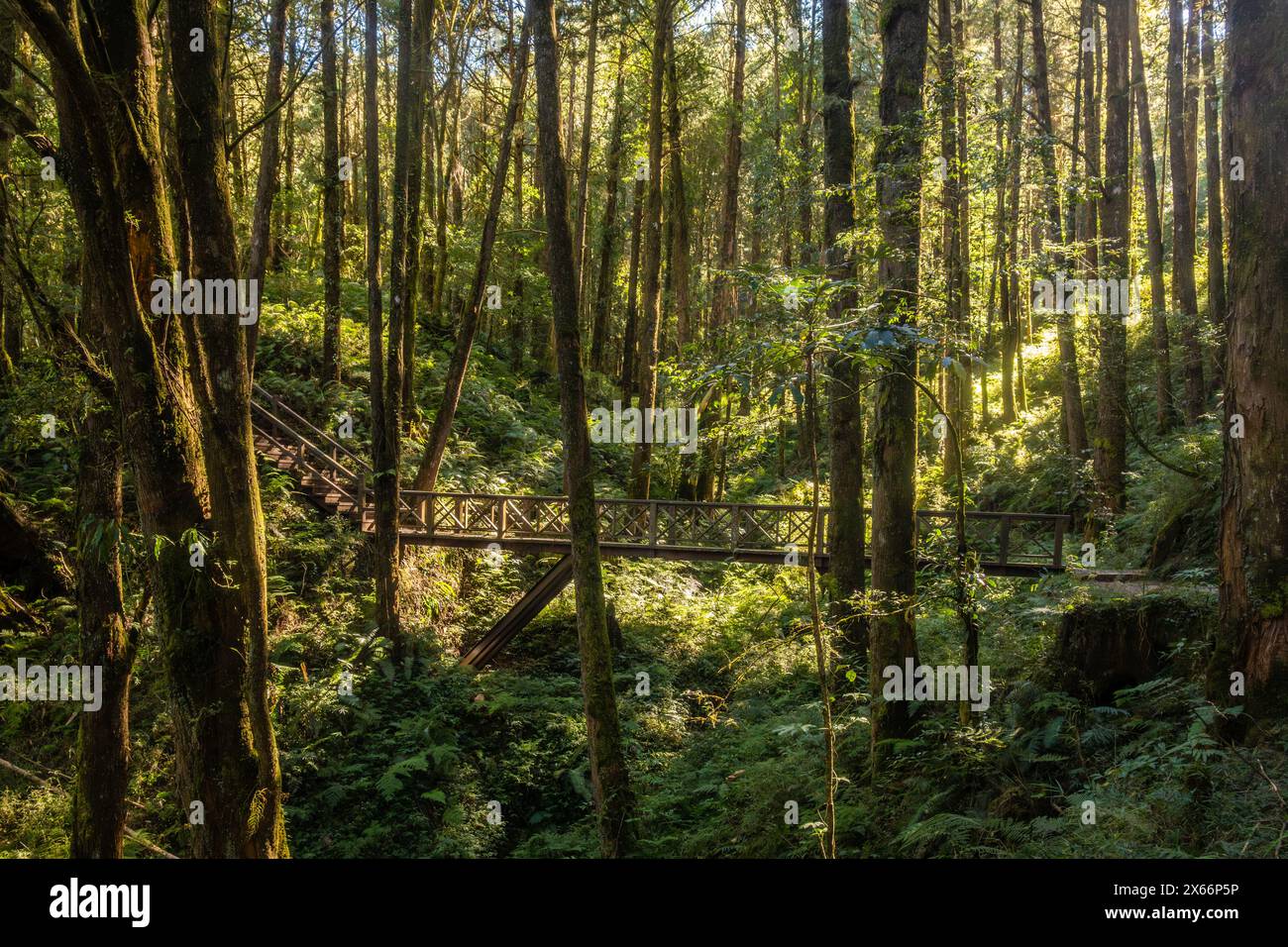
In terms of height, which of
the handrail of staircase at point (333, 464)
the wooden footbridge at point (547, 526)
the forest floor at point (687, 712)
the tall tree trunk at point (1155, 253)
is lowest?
the forest floor at point (687, 712)

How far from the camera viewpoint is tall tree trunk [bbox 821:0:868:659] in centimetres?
931

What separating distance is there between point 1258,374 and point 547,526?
35.8 ft

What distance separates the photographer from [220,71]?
5.21m

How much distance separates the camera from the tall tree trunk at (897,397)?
6328 millimetres

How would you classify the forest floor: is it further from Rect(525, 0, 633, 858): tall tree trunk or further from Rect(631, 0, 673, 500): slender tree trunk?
Rect(631, 0, 673, 500): slender tree trunk

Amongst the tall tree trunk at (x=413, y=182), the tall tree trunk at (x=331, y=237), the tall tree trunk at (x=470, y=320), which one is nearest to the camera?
the tall tree trunk at (x=413, y=182)

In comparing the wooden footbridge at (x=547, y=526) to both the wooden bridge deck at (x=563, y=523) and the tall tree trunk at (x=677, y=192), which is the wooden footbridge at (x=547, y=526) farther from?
the tall tree trunk at (x=677, y=192)

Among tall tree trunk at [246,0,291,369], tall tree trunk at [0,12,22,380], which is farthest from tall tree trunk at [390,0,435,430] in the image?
tall tree trunk at [0,12,22,380]

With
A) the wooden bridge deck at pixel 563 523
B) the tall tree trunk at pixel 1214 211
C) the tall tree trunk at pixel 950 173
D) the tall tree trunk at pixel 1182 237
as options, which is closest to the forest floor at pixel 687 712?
the wooden bridge deck at pixel 563 523

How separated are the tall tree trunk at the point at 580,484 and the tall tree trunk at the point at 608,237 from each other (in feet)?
46.3

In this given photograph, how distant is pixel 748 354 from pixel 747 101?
20.8m

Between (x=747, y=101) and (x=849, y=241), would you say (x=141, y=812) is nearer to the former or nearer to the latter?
(x=849, y=241)

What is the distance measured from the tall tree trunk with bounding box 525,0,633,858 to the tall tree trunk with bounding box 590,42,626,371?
1410 cm
